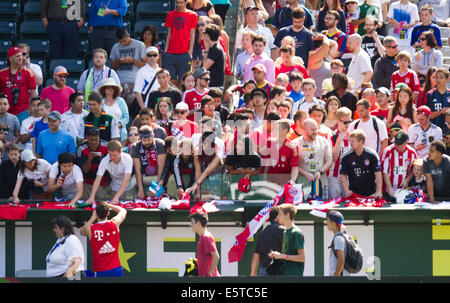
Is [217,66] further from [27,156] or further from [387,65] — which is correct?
[27,156]

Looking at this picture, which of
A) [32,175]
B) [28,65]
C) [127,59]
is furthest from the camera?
[127,59]

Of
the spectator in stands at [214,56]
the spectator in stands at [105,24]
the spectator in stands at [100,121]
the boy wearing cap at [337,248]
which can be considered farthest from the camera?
the spectator in stands at [105,24]

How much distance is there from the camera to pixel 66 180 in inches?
545

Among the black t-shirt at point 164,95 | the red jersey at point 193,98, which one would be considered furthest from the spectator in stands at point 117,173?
the red jersey at point 193,98

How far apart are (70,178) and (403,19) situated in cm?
847

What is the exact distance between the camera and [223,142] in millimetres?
13828

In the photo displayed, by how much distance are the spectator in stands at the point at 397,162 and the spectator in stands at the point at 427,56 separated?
4006 millimetres

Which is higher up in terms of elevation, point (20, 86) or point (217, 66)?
point (217, 66)

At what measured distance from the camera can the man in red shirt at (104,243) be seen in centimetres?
1270

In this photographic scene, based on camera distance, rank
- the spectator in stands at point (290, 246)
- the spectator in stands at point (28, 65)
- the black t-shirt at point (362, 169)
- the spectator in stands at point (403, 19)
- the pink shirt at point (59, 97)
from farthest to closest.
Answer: the spectator in stands at point (403, 19) → the spectator in stands at point (28, 65) → the pink shirt at point (59, 97) → the black t-shirt at point (362, 169) → the spectator in stands at point (290, 246)

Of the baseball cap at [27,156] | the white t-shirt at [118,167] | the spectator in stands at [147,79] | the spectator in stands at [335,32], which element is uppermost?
the spectator in stands at [335,32]

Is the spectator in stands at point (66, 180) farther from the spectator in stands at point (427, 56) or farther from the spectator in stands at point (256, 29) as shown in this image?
the spectator in stands at point (427, 56)

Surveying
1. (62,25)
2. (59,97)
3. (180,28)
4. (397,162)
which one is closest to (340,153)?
(397,162)

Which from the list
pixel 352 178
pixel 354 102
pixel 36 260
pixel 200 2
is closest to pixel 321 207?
pixel 352 178
